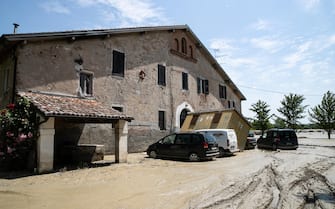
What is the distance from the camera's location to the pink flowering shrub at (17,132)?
9.98 m

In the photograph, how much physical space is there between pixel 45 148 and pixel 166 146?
6305mm

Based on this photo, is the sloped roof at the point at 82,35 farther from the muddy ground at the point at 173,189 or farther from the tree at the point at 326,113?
the tree at the point at 326,113

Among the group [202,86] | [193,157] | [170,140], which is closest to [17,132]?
[170,140]

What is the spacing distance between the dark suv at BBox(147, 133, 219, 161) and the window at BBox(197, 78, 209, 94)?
1030 cm

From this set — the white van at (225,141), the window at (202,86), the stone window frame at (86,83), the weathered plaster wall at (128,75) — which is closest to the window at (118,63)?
the weathered plaster wall at (128,75)

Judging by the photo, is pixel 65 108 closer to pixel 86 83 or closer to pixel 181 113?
pixel 86 83

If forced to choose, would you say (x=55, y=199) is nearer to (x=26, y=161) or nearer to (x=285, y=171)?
(x=26, y=161)

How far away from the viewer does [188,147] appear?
1307cm

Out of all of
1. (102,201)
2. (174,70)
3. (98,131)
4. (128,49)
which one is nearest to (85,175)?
(102,201)

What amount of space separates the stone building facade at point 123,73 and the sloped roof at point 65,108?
1059 millimetres

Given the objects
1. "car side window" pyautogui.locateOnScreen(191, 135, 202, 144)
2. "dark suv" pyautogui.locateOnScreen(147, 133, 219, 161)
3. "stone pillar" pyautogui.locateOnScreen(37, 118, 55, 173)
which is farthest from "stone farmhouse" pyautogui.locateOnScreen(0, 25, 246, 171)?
"car side window" pyautogui.locateOnScreen(191, 135, 202, 144)

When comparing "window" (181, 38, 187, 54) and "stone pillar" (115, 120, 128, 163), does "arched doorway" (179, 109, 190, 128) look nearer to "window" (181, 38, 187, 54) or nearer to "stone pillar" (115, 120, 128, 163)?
"window" (181, 38, 187, 54)

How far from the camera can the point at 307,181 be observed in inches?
311

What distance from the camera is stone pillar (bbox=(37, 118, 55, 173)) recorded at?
30.7 feet
